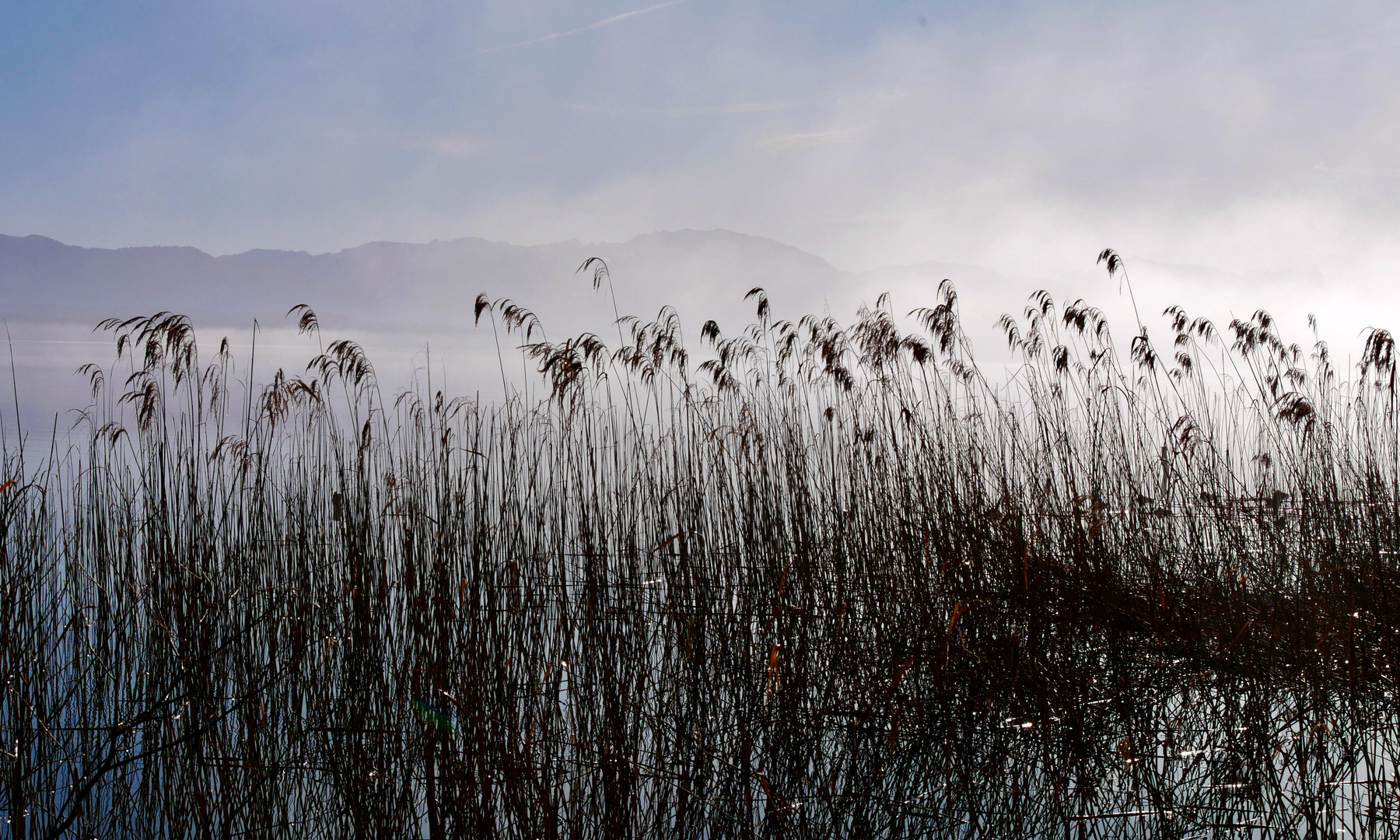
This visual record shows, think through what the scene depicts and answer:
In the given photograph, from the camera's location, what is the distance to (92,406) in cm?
395

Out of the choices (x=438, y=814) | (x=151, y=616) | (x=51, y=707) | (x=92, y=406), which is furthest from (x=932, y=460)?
(x=92, y=406)

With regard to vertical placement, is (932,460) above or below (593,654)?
above

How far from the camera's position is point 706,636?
102 inches

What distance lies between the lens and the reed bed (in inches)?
73.6

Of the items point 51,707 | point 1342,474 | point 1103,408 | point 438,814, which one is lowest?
point 438,814

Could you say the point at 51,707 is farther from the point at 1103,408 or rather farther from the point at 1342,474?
the point at 1342,474

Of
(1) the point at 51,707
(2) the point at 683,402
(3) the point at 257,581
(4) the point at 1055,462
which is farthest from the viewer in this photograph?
(4) the point at 1055,462

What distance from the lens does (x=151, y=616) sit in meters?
2.46

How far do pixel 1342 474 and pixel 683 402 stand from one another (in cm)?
335

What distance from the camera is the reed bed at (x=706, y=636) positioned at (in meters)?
1.87

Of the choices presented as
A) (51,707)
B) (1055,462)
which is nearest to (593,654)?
(51,707)

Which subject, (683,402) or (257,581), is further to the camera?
(683,402)

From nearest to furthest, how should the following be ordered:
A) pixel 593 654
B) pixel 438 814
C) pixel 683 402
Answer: pixel 438 814 < pixel 593 654 < pixel 683 402

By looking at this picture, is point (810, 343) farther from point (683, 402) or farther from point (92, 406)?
point (92, 406)
